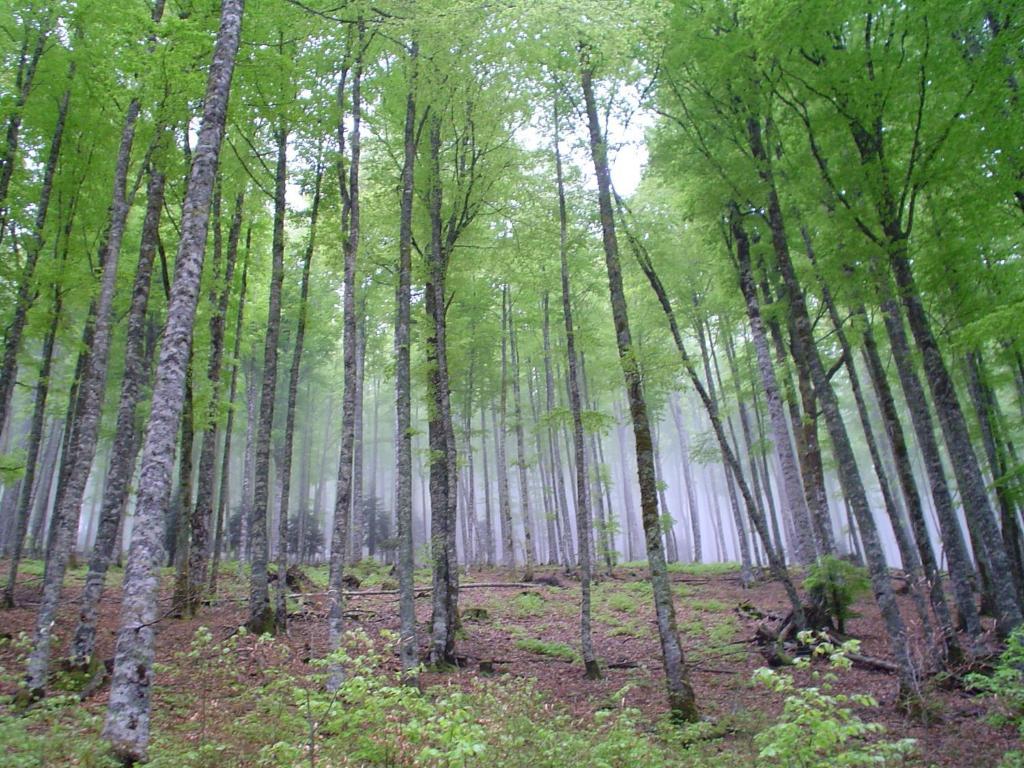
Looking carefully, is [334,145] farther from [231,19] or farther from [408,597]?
[408,597]

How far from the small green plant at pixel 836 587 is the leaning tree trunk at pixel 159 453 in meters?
10.6

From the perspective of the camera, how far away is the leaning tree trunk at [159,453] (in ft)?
15.6

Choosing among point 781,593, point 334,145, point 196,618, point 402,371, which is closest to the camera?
point 402,371

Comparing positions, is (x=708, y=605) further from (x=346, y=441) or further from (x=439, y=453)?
(x=346, y=441)

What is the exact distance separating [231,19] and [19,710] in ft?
26.6

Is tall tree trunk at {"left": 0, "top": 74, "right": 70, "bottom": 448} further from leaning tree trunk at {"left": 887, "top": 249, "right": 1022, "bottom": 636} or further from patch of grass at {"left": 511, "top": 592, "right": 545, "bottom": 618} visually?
leaning tree trunk at {"left": 887, "top": 249, "right": 1022, "bottom": 636}

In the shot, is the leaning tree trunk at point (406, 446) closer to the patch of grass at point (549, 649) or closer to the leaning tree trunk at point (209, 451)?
the patch of grass at point (549, 649)

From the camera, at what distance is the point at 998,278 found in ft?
31.2

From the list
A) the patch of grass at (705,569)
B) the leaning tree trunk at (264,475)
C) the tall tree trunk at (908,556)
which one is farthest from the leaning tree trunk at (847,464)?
the patch of grass at (705,569)

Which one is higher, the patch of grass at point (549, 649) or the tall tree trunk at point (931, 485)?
the tall tree trunk at point (931, 485)

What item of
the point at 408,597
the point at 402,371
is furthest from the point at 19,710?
the point at 402,371

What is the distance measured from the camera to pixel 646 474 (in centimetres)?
841

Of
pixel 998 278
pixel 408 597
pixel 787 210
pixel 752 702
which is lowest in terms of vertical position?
pixel 752 702

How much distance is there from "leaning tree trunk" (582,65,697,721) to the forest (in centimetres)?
6
